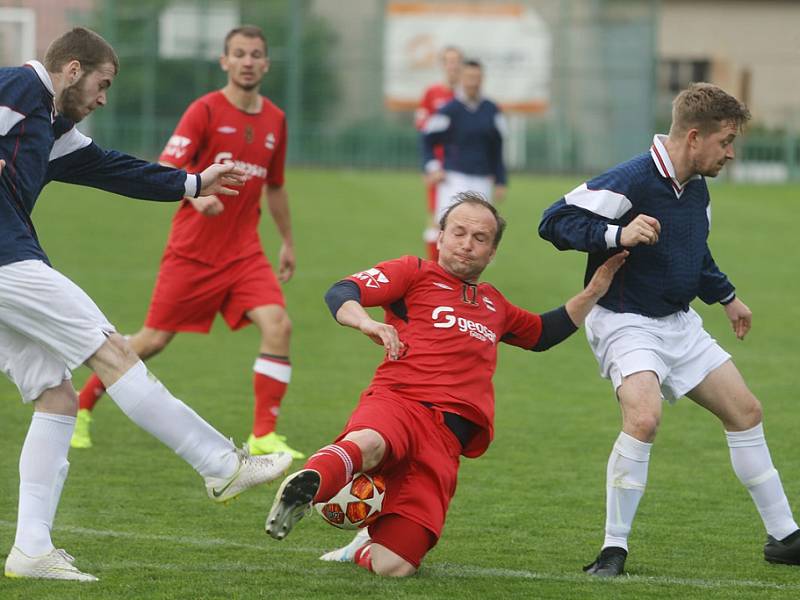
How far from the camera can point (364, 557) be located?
5605mm

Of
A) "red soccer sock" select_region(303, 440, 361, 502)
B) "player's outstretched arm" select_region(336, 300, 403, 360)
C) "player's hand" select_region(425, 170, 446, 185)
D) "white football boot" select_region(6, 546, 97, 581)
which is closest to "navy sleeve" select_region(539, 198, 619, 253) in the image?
"player's outstretched arm" select_region(336, 300, 403, 360)


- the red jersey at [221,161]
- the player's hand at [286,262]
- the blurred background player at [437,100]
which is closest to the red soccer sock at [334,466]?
the red jersey at [221,161]

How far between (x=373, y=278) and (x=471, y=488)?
2048 millimetres

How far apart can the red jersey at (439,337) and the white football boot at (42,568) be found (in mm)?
1354

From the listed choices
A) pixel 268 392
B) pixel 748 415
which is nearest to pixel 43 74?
pixel 748 415

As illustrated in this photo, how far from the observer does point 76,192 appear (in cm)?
2667

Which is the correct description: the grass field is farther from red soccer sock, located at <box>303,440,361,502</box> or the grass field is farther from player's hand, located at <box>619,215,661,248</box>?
player's hand, located at <box>619,215,661,248</box>

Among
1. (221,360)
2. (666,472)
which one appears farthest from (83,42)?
(221,360)

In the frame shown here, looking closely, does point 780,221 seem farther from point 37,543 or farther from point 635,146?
point 37,543

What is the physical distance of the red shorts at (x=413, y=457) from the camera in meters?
5.45

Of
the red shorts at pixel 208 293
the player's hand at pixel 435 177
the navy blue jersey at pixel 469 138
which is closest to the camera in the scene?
the red shorts at pixel 208 293

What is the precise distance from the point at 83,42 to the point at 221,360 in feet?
21.6

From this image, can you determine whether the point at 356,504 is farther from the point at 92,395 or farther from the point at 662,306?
the point at 92,395

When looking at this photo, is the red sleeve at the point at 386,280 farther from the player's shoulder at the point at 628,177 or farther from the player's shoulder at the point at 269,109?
the player's shoulder at the point at 269,109
